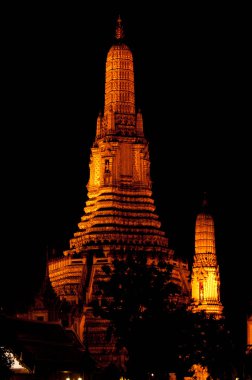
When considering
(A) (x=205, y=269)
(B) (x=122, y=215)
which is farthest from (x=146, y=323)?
(A) (x=205, y=269)

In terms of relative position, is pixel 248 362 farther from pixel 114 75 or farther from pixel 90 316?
pixel 114 75

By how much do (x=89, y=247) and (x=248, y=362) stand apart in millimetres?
11804

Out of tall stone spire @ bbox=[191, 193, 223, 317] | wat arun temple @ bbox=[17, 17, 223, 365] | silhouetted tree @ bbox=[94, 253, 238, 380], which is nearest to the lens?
silhouetted tree @ bbox=[94, 253, 238, 380]

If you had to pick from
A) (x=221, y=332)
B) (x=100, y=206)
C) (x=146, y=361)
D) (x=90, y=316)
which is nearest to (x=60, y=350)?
(x=146, y=361)

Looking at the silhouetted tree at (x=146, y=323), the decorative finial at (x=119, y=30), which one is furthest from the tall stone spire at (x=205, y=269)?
the silhouetted tree at (x=146, y=323)

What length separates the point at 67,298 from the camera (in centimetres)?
7625

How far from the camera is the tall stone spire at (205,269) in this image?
81875 millimetres

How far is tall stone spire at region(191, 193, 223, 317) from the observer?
8188 cm

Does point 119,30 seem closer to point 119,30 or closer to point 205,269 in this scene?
point 119,30

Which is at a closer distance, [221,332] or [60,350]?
[60,350]

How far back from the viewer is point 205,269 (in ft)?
269

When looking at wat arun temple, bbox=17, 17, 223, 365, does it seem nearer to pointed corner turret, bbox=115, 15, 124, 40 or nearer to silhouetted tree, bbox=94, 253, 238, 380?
pointed corner turret, bbox=115, 15, 124, 40

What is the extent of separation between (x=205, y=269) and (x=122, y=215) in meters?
6.45

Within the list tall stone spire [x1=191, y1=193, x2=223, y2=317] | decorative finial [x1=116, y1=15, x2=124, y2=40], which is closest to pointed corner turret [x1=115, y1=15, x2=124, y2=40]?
decorative finial [x1=116, y1=15, x2=124, y2=40]
